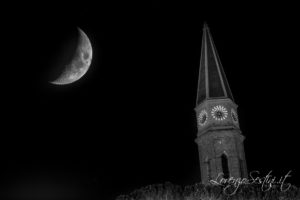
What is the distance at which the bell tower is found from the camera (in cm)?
7431

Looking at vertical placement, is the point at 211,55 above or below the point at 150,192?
above

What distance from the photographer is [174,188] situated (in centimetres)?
6656

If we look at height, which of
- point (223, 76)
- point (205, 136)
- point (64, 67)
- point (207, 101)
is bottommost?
point (64, 67)

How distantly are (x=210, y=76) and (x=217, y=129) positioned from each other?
1039 cm

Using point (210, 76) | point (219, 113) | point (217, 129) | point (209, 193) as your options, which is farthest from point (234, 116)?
point (209, 193)

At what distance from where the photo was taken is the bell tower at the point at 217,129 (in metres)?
74.3

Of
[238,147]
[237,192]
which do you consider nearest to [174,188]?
[237,192]

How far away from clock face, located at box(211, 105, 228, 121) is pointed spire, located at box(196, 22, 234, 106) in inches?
78.4

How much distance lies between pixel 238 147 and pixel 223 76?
515 inches

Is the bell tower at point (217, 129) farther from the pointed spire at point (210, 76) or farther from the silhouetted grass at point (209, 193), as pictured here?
the silhouetted grass at point (209, 193)

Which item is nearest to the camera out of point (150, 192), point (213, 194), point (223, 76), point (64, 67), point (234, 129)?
point (64, 67)

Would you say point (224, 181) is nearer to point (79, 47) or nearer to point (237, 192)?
point (237, 192)

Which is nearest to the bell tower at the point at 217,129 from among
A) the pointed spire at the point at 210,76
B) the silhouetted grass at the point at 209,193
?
the pointed spire at the point at 210,76

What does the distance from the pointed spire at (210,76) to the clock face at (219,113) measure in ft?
6.53
